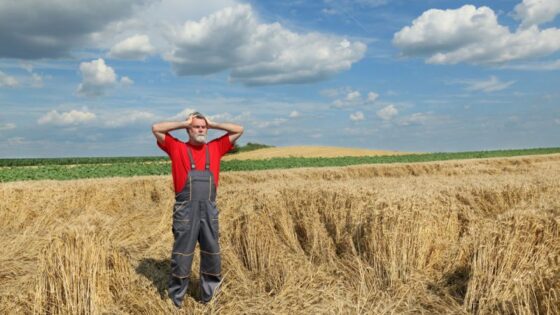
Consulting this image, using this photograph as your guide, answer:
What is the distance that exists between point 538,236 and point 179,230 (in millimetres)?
4275

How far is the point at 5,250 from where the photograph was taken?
30.6 feet

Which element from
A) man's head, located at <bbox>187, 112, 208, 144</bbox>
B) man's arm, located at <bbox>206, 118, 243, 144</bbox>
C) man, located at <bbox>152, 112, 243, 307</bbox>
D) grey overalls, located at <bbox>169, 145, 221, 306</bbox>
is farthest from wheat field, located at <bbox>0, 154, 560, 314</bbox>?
man's arm, located at <bbox>206, 118, 243, 144</bbox>

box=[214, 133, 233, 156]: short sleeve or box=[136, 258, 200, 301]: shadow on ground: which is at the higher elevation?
box=[214, 133, 233, 156]: short sleeve

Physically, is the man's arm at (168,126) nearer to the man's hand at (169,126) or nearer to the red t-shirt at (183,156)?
the man's hand at (169,126)

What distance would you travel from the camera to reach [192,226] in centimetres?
564

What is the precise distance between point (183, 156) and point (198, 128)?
39cm

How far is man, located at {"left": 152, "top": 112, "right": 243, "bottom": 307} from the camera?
561 centimetres

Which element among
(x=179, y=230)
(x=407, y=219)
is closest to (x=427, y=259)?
(x=407, y=219)

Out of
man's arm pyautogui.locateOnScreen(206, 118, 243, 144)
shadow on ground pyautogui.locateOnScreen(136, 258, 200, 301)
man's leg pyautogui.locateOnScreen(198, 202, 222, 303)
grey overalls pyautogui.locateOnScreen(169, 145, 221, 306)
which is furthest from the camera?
shadow on ground pyautogui.locateOnScreen(136, 258, 200, 301)

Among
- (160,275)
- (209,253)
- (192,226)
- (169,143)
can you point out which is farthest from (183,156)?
(160,275)

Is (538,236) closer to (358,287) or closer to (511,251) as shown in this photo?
(511,251)

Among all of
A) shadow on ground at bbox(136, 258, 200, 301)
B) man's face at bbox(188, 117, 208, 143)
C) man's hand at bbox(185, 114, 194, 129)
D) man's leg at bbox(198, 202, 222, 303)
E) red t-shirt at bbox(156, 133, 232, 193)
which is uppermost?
man's hand at bbox(185, 114, 194, 129)

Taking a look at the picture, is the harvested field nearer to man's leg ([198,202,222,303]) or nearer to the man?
man's leg ([198,202,222,303])

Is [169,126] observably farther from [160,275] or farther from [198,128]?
[160,275]
